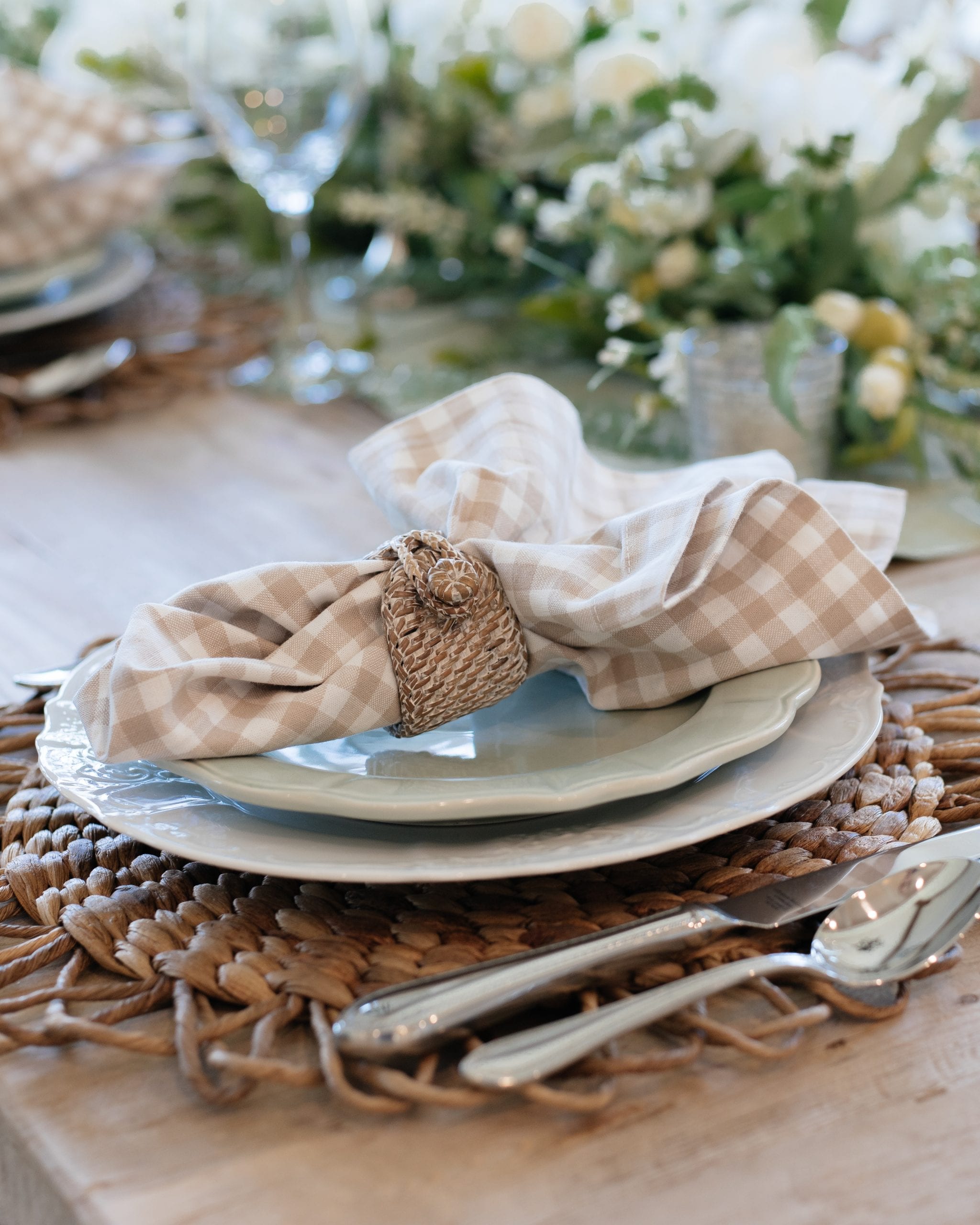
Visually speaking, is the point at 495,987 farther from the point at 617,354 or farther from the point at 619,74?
the point at 619,74

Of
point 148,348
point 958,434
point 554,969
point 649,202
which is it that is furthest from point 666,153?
point 554,969

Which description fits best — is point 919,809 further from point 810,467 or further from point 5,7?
point 5,7

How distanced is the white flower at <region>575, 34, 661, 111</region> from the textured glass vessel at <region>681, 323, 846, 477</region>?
277mm

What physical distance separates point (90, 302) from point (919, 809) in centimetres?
86

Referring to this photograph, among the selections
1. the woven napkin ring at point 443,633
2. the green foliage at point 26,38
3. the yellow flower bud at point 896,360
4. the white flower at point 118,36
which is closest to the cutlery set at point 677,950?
the woven napkin ring at point 443,633

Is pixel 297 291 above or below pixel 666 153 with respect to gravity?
below

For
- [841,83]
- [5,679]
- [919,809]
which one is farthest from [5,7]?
[919,809]

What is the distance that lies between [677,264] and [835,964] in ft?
2.05

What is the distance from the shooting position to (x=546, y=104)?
3.60ft

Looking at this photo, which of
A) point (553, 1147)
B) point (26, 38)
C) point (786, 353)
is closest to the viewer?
point (553, 1147)

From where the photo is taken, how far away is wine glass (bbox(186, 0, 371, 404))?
1.01 meters

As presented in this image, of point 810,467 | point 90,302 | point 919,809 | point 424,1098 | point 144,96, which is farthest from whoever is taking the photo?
point 144,96

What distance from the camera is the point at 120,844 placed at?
0.48 meters

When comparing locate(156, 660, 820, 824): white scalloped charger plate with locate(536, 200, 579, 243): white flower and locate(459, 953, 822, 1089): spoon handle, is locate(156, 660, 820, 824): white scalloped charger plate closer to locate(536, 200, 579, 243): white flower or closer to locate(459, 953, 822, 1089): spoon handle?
locate(459, 953, 822, 1089): spoon handle
